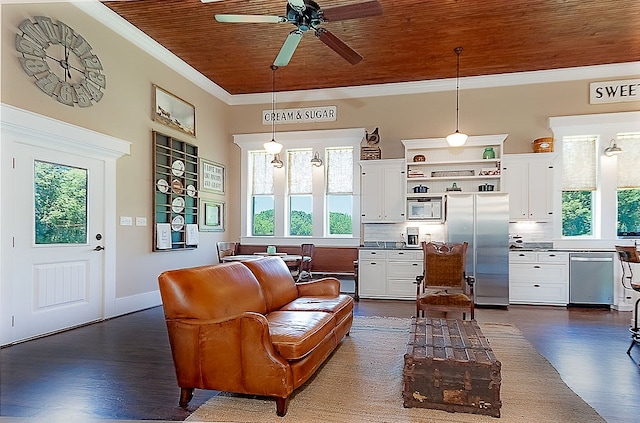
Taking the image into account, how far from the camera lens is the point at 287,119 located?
26.7 ft

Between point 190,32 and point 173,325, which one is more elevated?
point 190,32

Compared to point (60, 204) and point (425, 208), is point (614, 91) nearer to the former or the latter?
point (425, 208)

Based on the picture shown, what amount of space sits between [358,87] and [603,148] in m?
4.37

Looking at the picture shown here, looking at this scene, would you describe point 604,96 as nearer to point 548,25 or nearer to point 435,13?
point 548,25

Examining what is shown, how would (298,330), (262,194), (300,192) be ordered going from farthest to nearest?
1. (262,194)
2. (300,192)
3. (298,330)

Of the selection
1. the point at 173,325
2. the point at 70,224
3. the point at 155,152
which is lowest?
the point at 173,325

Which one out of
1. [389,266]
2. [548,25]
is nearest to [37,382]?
[389,266]

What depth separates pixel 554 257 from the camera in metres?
6.51

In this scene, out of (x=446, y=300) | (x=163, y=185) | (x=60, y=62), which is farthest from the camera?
(x=163, y=185)

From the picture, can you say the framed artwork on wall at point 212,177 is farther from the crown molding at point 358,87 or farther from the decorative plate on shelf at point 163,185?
the crown molding at point 358,87

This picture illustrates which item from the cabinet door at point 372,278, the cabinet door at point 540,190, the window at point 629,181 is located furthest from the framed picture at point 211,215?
the window at point 629,181

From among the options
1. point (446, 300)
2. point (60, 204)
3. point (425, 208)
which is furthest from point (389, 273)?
point (60, 204)

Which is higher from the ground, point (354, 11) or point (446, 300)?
point (354, 11)

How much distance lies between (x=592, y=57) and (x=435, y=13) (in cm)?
317
